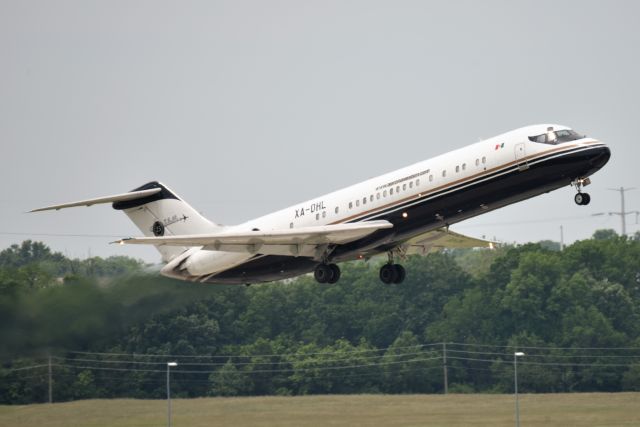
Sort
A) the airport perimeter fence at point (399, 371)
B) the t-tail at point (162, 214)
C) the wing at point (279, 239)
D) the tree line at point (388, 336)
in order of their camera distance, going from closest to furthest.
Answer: the wing at point (279, 239), the t-tail at point (162, 214), the tree line at point (388, 336), the airport perimeter fence at point (399, 371)

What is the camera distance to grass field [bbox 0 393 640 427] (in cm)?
7125

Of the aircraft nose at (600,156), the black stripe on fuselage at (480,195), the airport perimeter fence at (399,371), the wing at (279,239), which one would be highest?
the aircraft nose at (600,156)

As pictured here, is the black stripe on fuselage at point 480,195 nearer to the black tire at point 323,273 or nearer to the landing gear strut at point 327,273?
the landing gear strut at point 327,273

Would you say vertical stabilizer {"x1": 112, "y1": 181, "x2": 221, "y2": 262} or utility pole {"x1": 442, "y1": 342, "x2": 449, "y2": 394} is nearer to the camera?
vertical stabilizer {"x1": 112, "y1": 181, "x2": 221, "y2": 262}

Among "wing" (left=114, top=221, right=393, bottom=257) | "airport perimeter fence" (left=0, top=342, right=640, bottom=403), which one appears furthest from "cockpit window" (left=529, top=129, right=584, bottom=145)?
"airport perimeter fence" (left=0, top=342, right=640, bottom=403)

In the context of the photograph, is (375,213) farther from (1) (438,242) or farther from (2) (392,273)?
(1) (438,242)

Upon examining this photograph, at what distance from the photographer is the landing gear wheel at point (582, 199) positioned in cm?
4634

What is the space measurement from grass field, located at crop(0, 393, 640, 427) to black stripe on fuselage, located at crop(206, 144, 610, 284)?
78.1 ft

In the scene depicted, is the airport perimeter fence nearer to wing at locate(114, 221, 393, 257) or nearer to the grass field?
the grass field

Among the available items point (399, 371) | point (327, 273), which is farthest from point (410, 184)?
point (399, 371)

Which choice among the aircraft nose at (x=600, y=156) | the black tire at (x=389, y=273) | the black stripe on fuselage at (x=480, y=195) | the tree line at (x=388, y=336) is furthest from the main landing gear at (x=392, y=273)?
the tree line at (x=388, y=336)

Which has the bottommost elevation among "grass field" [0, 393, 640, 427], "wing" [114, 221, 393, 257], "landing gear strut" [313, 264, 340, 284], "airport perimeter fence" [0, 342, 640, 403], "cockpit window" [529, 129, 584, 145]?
"grass field" [0, 393, 640, 427]

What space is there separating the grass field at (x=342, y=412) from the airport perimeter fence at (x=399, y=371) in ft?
40.9

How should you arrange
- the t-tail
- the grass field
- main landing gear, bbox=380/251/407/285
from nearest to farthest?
main landing gear, bbox=380/251/407/285
the t-tail
the grass field
